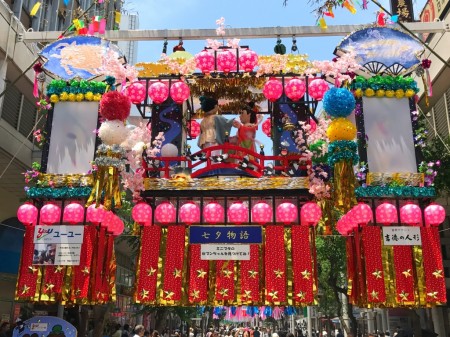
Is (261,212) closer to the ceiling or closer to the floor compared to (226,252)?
closer to the ceiling

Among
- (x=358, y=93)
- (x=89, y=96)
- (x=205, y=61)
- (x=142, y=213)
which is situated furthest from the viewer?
(x=205, y=61)

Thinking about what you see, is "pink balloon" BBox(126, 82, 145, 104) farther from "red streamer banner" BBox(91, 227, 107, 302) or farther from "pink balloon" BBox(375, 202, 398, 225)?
"pink balloon" BBox(375, 202, 398, 225)

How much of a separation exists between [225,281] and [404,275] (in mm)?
3868

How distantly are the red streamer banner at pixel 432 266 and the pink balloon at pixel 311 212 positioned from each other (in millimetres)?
2271

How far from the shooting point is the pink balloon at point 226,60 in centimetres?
1105

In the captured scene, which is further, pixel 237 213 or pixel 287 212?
pixel 287 212

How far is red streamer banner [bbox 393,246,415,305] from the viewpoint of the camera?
9695 millimetres

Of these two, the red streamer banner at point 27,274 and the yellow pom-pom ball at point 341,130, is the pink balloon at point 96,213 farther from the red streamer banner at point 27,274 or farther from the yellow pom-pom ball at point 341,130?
the yellow pom-pom ball at point 341,130

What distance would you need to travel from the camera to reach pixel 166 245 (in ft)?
34.7

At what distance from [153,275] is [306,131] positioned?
16.2ft

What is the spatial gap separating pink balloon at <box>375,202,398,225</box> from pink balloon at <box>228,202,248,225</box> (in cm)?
291

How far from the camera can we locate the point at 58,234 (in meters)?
10.2

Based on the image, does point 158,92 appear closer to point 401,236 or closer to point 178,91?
point 178,91

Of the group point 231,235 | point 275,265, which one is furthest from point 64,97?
point 275,265
